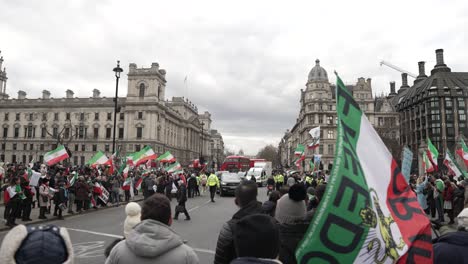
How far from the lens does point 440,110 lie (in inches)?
3095

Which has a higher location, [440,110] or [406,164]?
[440,110]

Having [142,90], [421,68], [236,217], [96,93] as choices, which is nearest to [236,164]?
[142,90]

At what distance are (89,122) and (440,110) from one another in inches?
3379

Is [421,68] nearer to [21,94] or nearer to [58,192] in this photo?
[58,192]

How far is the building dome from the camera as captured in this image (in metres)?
86.1

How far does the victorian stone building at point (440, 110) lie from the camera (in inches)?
3061

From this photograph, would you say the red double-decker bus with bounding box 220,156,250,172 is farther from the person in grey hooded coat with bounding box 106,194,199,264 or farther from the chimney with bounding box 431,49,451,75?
the chimney with bounding box 431,49,451,75

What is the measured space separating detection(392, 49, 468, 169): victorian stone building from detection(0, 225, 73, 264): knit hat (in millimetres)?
82840

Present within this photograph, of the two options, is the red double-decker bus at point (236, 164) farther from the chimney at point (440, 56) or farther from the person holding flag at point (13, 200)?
the chimney at point (440, 56)

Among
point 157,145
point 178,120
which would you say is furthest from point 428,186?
point 178,120

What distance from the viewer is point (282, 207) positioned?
4.51 m

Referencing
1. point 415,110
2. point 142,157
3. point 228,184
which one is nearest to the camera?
point 142,157

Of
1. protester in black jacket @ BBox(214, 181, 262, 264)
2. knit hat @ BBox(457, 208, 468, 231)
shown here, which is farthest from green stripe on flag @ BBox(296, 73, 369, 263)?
knit hat @ BBox(457, 208, 468, 231)

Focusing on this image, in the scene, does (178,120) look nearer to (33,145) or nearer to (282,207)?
(33,145)
